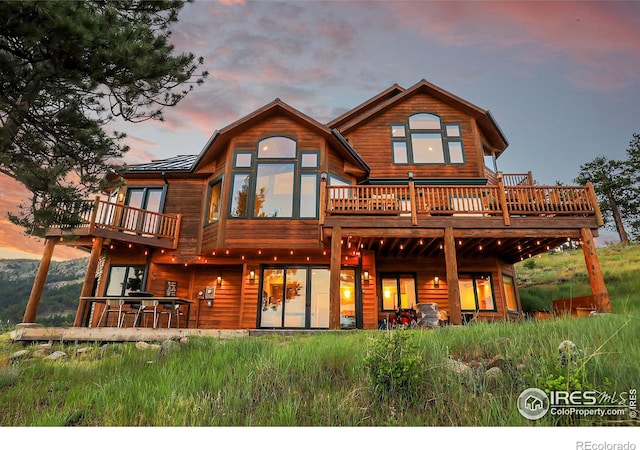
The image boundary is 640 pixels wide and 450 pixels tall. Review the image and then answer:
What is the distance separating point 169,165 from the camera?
1311 centimetres

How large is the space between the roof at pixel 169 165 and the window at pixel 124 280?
347 centimetres

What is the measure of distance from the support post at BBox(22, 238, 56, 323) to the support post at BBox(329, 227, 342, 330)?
8515 millimetres

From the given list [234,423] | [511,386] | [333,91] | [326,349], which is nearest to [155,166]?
[333,91]

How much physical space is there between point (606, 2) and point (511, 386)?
8500 mm

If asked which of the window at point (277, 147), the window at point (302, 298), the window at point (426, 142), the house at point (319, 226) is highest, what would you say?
the window at point (426, 142)

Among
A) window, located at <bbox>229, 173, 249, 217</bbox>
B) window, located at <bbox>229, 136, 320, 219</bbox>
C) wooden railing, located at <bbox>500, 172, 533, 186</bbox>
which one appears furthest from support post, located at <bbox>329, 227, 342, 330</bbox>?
wooden railing, located at <bbox>500, 172, 533, 186</bbox>

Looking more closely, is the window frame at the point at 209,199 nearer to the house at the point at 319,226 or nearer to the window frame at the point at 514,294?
the house at the point at 319,226

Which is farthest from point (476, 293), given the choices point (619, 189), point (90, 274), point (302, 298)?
point (619, 189)

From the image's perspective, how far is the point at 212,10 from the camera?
8500 millimetres

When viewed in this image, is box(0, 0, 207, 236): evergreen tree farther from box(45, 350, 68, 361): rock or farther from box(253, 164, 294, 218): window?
box(253, 164, 294, 218): window

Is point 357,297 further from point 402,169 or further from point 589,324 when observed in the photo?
point 589,324

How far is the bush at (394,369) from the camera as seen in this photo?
321 cm

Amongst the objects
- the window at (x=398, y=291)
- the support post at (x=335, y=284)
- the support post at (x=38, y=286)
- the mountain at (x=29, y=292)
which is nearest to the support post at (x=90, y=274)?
the support post at (x=38, y=286)

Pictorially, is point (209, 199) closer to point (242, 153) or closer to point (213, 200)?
point (213, 200)
